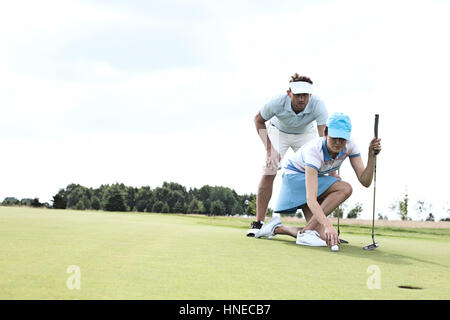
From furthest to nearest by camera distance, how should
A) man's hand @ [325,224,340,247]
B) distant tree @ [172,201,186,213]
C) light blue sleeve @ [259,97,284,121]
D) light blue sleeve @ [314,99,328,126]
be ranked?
distant tree @ [172,201,186,213] < light blue sleeve @ [259,97,284,121] < light blue sleeve @ [314,99,328,126] < man's hand @ [325,224,340,247]

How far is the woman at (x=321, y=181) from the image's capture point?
193 inches

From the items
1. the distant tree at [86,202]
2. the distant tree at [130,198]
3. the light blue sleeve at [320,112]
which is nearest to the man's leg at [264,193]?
the light blue sleeve at [320,112]

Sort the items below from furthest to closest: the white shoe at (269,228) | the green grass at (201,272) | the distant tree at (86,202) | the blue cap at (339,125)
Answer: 1. the distant tree at (86,202)
2. the white shoe at (269,228)
3. the blue cap at (339,125)
4. the green grass at (201,272)

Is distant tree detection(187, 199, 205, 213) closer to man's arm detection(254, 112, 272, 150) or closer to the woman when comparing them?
man's arm detection(254, 112, 272, 150)

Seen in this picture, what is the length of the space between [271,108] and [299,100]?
0.55 meters

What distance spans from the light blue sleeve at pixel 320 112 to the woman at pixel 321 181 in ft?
2.59

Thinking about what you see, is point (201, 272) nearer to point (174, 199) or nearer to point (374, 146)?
point (374, 146)

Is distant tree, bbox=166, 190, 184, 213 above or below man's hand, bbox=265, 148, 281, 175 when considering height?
below

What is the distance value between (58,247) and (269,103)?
3.71m

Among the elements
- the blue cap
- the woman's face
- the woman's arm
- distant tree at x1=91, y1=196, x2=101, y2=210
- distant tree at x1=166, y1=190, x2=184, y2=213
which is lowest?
distant tree at x1=91, y1=196, x2=101, y2=210

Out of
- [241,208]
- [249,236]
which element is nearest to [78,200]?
[241,208]

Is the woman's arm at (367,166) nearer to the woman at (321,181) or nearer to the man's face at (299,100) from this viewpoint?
the woman at (321,181)

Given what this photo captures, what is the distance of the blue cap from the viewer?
15.9 feet

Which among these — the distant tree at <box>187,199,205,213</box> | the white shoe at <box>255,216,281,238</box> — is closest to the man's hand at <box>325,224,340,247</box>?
the white shoe at <box>255,216,281,238</box>
